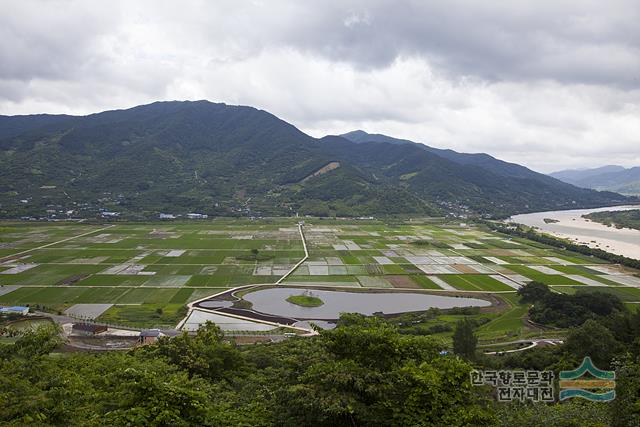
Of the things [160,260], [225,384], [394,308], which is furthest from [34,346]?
[160,260]

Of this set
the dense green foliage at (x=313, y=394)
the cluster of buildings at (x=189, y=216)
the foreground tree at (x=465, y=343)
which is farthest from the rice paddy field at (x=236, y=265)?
the dense green foliage at (x=313, y=394)

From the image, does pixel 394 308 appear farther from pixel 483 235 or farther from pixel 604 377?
pixel 483 235

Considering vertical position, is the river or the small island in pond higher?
the river

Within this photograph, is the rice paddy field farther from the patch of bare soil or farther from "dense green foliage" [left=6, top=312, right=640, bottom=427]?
"dense green foliage" [left=6, top=312, right=640, bottom=427]

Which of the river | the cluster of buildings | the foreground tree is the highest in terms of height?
the cluster of buildings

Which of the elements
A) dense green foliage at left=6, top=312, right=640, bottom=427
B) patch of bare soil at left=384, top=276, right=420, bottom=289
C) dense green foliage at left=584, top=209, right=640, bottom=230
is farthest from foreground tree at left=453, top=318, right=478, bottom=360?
dense green foliage at left=584, top=209, right=640, bottom=230

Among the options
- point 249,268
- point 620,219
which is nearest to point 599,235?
point 620,219
